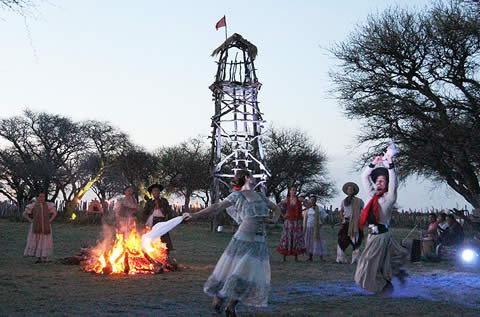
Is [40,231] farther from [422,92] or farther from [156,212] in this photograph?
[422,92]

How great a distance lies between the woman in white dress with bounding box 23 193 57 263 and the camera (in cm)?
1335

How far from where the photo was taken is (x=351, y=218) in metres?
13.7

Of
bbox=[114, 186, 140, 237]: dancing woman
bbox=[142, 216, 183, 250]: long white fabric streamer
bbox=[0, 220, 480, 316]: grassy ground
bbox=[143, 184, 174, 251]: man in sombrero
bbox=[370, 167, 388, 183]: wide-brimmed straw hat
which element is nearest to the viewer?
bbox=[0, 220, 480, 316]: grassy ground

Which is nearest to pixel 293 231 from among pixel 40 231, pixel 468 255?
pixel 468 255

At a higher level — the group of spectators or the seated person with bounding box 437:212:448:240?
the seated person with bounding box 437:212:448:240

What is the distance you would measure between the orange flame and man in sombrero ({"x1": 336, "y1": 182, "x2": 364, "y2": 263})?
4.89 m

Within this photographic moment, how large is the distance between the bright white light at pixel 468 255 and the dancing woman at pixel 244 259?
334 inches

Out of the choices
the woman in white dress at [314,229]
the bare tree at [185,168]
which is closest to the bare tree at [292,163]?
the bare tree at [185,168]

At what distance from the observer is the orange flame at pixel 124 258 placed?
10.9m

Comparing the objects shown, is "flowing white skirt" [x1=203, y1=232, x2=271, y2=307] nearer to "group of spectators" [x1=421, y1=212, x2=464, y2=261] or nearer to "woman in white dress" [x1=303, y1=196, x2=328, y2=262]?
"woman in white dress" [x1=303, y1=196, x2=328, y2=262]

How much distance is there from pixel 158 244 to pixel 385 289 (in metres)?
5.53

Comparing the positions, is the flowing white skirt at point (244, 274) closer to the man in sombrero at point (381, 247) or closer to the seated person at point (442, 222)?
the man in sombrero at point (381, 247)

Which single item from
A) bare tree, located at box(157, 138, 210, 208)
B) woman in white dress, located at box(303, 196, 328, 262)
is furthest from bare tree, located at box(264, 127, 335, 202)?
woman in white dress, located at box(303, 196, 328, 262)

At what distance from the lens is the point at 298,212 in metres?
15.2
